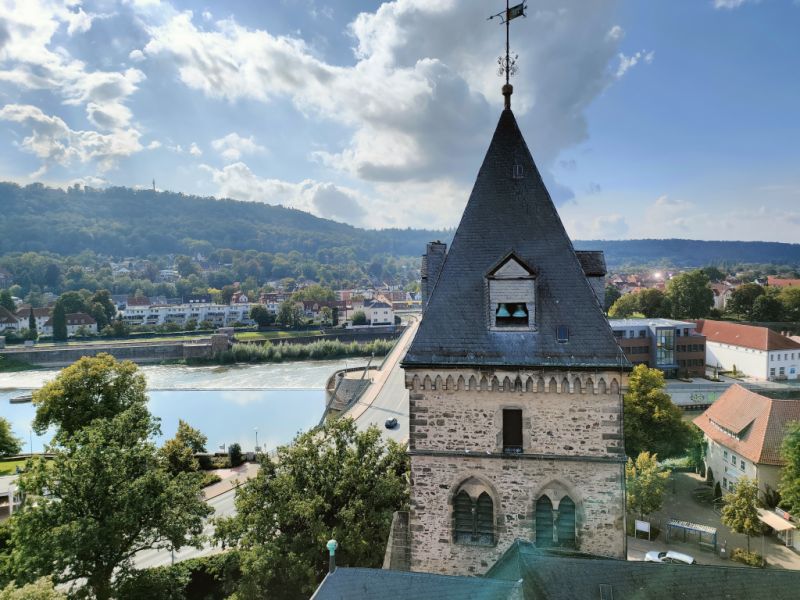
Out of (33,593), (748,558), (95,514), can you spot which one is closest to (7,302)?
(95,514)

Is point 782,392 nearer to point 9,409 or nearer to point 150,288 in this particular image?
point 9,409

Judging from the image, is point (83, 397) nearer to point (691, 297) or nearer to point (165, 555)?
point (165, 555)

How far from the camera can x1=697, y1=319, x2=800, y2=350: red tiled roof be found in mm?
53688

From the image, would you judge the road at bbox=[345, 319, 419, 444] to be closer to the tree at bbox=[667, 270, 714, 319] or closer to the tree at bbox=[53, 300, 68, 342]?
the tree at bbox=[667, 270, 714, 319]

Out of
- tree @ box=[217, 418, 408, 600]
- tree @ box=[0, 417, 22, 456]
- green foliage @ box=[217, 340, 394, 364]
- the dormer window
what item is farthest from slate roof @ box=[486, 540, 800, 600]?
green foliage @ box=[217, 340, 394, 364]

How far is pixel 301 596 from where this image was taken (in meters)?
13.1

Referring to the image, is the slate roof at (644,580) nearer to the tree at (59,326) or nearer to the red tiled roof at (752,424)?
the red tiled roof at (752,424)

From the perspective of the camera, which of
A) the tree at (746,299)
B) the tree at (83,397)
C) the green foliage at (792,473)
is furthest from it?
the tree at (746,299)

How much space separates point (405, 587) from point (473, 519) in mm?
2033

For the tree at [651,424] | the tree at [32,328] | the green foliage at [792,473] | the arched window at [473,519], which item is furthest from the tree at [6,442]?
the tree at [32,328]

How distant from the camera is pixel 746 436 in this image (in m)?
26.3

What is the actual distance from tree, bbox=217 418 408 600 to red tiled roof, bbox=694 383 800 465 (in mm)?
20529

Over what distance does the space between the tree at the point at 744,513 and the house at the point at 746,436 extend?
12.4 ft

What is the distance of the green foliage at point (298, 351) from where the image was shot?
8119 centimetres
